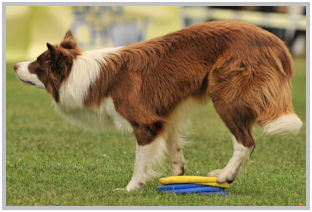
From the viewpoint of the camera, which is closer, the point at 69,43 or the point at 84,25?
the point at 69,43

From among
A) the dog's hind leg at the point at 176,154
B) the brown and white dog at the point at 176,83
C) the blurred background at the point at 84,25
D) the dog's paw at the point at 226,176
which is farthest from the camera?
the blurred background at the point at 84,25

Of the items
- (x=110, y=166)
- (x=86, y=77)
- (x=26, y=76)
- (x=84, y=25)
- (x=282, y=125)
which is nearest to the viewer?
(x=282, y=125)

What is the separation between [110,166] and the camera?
23.4 ft

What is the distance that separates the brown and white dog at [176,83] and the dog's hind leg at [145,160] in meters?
0.01

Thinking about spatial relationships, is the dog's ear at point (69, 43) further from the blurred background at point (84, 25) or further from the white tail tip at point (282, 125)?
the blurred background at point (84, 25)

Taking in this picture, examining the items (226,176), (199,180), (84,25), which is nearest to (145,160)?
(199,180)

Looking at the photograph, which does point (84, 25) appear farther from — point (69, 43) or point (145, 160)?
point (145, 160)

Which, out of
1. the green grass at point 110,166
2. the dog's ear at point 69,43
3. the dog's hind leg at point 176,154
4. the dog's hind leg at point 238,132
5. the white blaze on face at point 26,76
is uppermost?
the dog's ear at point 69,43

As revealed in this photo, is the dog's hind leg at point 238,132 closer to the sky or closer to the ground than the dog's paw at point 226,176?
closer to the sky

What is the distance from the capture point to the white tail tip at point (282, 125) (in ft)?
17.3

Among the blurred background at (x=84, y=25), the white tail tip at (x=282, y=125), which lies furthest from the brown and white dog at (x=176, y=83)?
the blurred background at (x=84, y=25)

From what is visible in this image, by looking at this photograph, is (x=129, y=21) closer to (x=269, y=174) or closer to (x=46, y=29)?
(x=46, y=29)

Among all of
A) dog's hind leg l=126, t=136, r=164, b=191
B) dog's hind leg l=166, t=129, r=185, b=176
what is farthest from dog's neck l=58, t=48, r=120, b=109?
dog's hind leg l=166, t=129, r=185, b=176

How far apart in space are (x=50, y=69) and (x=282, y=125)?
8.30ft
